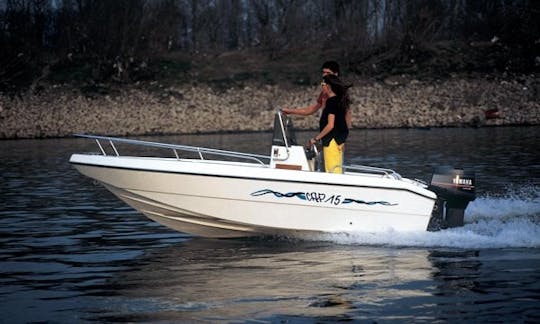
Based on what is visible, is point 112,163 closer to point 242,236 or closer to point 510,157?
point 242,236

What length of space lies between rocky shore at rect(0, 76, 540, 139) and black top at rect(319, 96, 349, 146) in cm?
2645

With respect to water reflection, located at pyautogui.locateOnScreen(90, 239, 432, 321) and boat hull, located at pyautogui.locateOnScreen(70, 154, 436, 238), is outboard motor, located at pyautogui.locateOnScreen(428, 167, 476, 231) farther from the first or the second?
water reflection, located at pyautogui.locateOnScreen(90, 239, 432, 321)

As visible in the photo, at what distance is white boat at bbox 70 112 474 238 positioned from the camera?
10.5 metres

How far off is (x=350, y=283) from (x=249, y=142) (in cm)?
2215

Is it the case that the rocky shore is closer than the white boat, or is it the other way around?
the white boat

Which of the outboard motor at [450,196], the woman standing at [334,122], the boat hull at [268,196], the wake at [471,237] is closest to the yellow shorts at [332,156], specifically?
the woman standing at [334,122]

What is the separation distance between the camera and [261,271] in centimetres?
940

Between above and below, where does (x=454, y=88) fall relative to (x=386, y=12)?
below

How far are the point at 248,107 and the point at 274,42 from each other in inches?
383

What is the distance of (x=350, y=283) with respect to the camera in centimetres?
875

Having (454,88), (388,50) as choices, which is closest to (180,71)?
(388,50)

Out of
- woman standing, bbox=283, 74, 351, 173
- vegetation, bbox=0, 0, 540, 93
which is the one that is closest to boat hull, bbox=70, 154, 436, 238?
woman standing, bbox=283, 74, 351, 173

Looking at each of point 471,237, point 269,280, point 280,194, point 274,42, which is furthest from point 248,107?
point 269,280

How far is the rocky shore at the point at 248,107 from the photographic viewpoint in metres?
38.0
